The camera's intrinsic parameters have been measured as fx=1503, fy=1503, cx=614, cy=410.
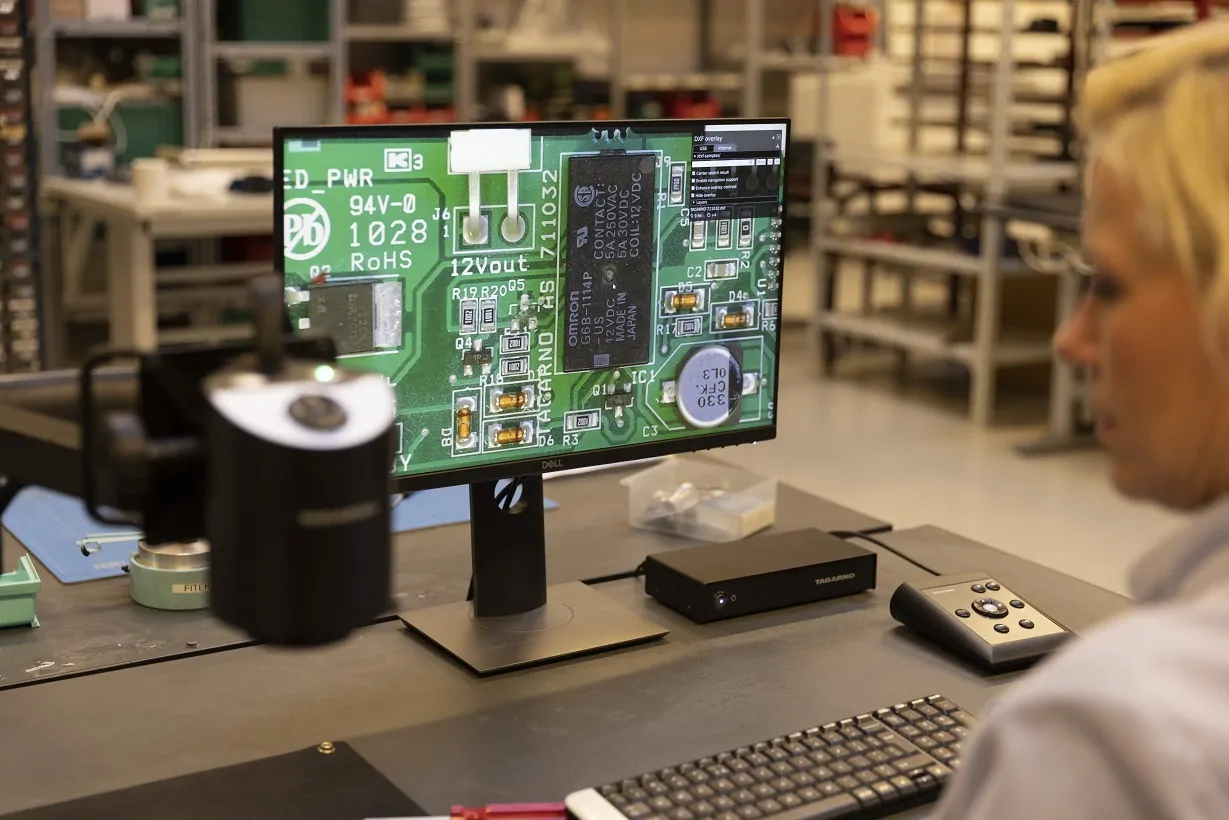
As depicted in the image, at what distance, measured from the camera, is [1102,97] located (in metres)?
0.83

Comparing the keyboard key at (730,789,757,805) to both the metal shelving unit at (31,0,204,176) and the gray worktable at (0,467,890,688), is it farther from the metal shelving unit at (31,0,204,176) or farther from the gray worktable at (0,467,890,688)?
the metal shelving unit at (31,0,204,176)

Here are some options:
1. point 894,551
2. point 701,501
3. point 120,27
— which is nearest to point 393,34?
point 120,27

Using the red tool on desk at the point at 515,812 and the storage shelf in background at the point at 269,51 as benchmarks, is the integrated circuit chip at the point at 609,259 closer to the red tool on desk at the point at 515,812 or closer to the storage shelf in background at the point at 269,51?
the red tool on desk at the point at 515,812

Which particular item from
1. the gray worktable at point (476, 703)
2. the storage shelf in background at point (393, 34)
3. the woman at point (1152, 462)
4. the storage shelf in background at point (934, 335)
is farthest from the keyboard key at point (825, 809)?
the storage shelf in background at point (393, 34)

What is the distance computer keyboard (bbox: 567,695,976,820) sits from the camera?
1.14m

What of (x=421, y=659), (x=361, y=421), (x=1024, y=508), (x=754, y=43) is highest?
(x=754, y=43)

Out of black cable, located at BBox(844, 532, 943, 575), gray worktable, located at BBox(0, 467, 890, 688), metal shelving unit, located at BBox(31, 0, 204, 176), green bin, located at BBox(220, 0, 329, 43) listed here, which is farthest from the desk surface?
black cable, located at BBox(844, 532, 943, 575)

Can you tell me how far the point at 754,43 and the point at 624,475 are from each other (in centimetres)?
439

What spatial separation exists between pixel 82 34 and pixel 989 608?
522cm

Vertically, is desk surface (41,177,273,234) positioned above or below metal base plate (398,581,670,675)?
above

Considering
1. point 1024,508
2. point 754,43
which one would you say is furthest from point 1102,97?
point 754,43

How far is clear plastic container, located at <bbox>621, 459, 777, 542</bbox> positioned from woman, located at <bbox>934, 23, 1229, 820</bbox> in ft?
3.16

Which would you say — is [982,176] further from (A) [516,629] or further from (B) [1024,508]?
(A) [516,629]

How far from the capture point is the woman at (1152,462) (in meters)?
0.68
